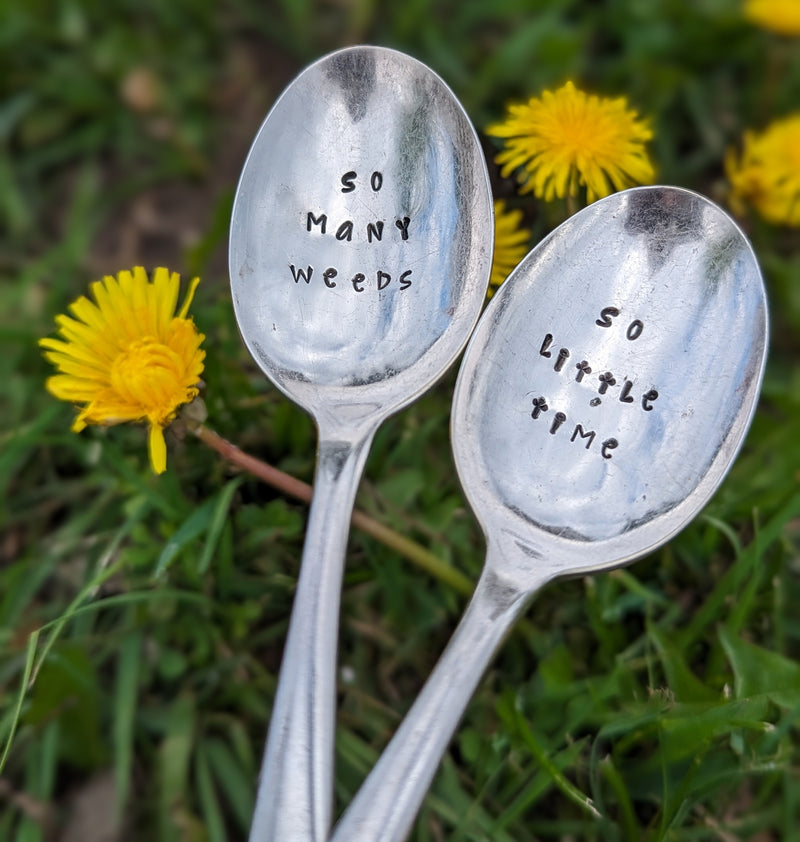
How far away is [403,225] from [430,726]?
0.54 metres

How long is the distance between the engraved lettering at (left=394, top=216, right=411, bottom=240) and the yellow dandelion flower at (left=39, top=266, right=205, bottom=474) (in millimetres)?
244

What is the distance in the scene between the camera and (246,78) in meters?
1.44

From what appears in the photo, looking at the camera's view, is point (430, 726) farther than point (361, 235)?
No

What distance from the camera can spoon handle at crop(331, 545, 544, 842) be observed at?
0.71 m

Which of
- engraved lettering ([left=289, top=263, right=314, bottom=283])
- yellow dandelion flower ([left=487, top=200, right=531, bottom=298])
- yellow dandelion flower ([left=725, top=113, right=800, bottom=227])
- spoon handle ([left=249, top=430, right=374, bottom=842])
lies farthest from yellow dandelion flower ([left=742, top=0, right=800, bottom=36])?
spoon handle ([left=249, top=430, right=374, bottom=842])

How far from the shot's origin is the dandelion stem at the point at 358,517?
84cm

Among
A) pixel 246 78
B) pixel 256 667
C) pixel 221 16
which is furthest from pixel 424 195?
pixel 221 16

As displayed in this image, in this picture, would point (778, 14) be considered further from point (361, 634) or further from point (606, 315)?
point (361, 634)

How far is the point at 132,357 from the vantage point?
2.63ft

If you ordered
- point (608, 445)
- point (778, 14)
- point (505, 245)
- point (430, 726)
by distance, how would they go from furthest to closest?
point (778, 14), point (505, 245), point (608, 445), point (430, 726)

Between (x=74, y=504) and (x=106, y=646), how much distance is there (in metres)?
0.22

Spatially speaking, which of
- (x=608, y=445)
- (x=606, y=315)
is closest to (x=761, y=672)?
(x=608, y=445)

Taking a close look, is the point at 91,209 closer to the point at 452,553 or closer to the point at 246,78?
the point at 246,78

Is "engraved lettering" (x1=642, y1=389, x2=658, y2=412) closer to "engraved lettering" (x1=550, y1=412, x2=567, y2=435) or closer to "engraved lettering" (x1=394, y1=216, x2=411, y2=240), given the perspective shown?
"engraved lettering" (x1=550, y1=412, x2=567, y2=435)
